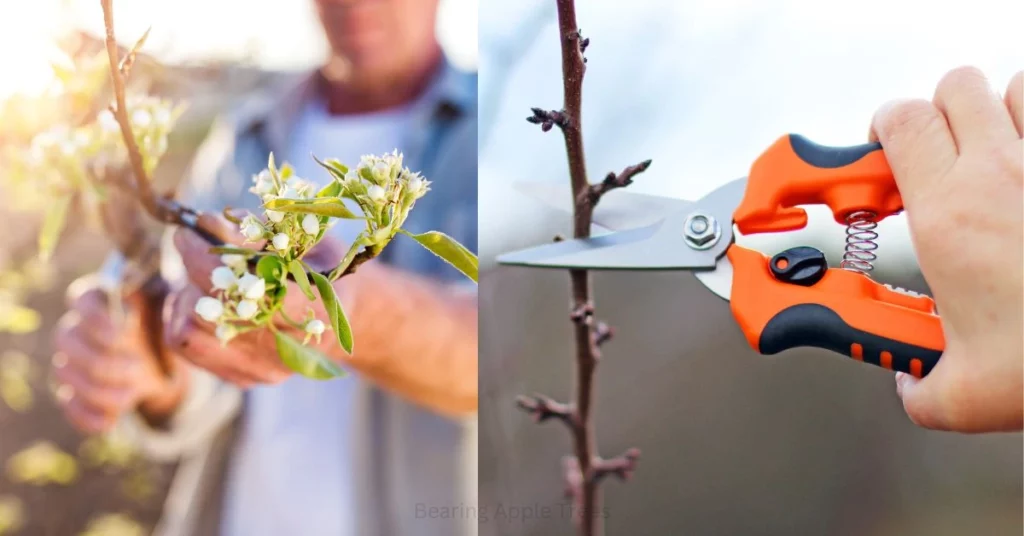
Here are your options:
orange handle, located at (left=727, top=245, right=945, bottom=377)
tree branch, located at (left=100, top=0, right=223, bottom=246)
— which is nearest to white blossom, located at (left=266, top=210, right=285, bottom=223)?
tree branch, located at (left=100, top=0, right=223, bottom=246)

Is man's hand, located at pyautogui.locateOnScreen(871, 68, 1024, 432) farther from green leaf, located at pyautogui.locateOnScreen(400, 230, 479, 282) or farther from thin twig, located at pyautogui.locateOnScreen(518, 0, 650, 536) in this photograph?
green leaf, located at pyautogui.locateOnScreen(400, 230, 479, 282)

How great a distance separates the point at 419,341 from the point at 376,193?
33 cm

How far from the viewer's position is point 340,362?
914 millimetres

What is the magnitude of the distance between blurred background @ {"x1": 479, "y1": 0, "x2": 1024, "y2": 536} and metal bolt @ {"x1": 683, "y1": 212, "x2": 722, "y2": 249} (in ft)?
0.53

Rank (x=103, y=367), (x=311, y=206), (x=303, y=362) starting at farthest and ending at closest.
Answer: (x=103, y=367), (x=303, y=362), (x=311, y=206)

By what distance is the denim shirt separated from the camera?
93 cm

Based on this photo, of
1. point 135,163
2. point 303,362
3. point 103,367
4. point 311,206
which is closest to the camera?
point 311,206

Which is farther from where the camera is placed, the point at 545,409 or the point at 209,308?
the point at 545,409

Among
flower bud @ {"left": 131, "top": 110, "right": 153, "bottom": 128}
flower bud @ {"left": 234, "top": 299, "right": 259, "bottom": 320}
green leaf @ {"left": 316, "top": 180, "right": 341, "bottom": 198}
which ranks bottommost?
flower bud @ {"left": 234, "top": 299, "right": 259, "bottom": 320}

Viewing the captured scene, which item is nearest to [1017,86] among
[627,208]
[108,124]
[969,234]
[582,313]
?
[969,234]

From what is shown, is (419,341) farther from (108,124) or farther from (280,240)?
(108,124)

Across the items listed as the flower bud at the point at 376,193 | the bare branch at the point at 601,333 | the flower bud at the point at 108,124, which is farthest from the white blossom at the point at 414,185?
the flower bud at the point at 108,124

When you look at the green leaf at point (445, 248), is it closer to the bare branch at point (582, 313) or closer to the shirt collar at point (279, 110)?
the bare branch at point (582, 313)

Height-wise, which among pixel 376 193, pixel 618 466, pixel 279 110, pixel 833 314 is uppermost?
pixel 279 110
